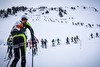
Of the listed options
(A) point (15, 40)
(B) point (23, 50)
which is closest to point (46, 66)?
(B) point (23, 50)

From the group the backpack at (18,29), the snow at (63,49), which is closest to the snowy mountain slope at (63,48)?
the snow at (63,49)

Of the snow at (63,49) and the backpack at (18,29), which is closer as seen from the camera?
the backpack at (18,29)

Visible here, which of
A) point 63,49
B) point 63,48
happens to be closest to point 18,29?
point 63,49

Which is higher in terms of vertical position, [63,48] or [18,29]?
[18,29]

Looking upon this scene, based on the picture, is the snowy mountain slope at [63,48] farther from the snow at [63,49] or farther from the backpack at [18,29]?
the backpack at [18,29]

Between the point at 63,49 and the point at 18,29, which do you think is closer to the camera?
the point at 18,29

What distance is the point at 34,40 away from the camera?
9.23 ft

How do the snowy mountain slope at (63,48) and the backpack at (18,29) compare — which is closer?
the backpack at (18,29)

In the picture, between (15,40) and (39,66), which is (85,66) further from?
(15,40)

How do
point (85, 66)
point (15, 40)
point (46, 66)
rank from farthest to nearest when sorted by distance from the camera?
1. point (46, 66)
2. point (85, 66)
3. point (15, 40)

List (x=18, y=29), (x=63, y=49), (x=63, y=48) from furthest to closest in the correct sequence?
(x=63, y=48) < (x=63, y=49) < (x=18, y=29)

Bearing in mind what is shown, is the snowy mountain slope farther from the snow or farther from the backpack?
the backpack

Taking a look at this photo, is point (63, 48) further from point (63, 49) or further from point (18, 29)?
point (18, 29)

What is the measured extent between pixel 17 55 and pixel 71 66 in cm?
263
